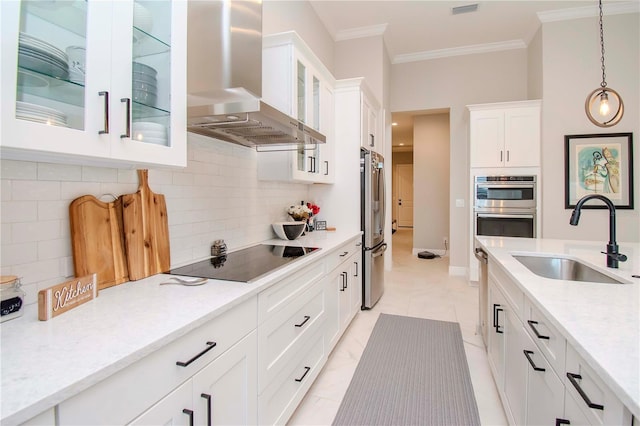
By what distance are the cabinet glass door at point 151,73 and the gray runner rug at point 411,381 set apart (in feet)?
5.69

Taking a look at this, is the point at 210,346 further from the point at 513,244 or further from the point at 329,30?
the point at 329,30

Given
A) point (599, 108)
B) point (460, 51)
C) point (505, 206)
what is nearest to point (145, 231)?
point (505, 206)

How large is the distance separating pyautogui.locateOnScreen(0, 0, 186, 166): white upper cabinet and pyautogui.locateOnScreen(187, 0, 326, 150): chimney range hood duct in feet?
1.01

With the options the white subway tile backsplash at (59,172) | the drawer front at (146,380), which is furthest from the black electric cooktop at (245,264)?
the white subway tile backsplash at (59,172)

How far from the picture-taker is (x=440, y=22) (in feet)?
14.1

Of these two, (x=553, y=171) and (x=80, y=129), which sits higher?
(x=553, y=171)

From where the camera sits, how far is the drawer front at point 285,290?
4.67 feet

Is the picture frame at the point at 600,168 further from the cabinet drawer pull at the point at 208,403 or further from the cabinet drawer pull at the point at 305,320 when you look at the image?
the cabinet drawer pull at the point at 208,403

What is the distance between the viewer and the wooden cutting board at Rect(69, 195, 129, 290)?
1.23 metres

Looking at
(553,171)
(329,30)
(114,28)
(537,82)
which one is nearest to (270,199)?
(114,28)

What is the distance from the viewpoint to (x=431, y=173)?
654 centimetres

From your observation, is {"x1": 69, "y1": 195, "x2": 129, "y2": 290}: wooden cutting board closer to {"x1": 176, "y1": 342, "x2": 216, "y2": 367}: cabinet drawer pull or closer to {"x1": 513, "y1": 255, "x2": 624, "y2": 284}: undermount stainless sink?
{"x1": 176, "y1": 342, "x2": 216, "y2": 367}: cabinet drawer pull

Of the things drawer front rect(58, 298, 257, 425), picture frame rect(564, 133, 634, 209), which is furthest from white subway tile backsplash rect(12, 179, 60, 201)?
picture frame rect(564, 133, 634, 209)

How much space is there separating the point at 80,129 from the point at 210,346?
2.58ft
